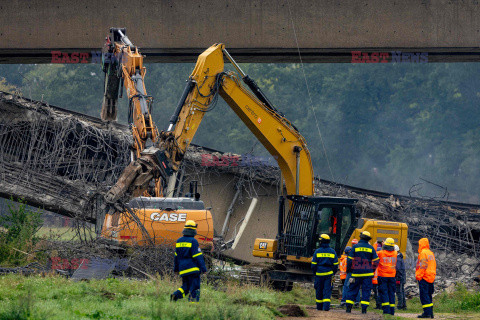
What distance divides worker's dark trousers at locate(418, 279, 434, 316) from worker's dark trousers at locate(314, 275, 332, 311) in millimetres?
1935

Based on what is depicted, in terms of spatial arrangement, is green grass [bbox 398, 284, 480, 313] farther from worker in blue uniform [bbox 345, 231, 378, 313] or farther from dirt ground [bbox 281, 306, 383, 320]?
dirt ground [bbox 281, 306, 383, 320]

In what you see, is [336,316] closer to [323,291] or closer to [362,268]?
[323,291]

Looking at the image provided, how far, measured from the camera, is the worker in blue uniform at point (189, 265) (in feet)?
37.7

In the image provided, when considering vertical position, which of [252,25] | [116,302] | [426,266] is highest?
[252,25]

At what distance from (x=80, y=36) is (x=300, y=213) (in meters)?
7.55

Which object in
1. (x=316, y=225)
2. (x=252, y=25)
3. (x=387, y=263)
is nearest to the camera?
(x=387, y=263)

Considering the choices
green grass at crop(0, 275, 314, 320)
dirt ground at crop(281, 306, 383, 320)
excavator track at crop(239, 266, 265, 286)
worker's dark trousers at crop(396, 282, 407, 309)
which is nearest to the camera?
green grass at crop(0, 275, 314, 320)

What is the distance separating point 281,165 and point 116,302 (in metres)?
7.61

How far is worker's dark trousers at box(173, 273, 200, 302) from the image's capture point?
11290 mm

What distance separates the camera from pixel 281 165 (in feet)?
57.9

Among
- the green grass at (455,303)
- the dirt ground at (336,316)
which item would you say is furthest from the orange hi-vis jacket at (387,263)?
the green grass at (455,303)

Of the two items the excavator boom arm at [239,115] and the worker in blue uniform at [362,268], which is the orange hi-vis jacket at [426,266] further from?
the excavator boom arm at [239,115]

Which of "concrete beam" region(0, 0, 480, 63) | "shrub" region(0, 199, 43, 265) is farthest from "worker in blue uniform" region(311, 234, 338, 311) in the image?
"concrete beam" region(0, 0, 480, 63)

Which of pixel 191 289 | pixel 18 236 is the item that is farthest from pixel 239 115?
pixel 191 289
